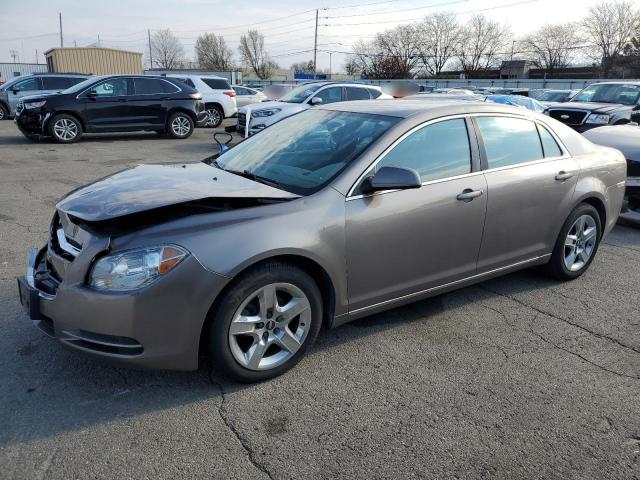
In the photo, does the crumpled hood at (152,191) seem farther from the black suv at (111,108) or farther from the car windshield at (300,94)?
the black suv at (111,108)

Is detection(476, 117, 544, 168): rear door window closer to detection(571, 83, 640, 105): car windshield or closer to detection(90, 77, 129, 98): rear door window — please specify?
detection(571, 83, 640, 105): car windshield

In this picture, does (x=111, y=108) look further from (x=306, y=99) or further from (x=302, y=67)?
(x=302, y=67)

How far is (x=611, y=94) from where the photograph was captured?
13.6m

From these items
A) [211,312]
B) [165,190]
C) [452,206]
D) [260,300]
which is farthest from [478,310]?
[165,190]

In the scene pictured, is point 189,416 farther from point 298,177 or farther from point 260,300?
point 298,177

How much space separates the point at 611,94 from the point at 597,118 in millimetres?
2187

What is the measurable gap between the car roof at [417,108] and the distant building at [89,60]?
118ft

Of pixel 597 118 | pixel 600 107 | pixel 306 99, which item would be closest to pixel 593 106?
pixel 600 107

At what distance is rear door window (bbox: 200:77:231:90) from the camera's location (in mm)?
17891

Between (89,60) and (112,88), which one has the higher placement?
(89,60)

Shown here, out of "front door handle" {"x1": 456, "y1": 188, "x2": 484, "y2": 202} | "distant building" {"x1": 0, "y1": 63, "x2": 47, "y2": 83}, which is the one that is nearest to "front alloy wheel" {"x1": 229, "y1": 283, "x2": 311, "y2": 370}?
"front door handle" {"x1": 456, "y1": 188, "x2": 484, "y2": 202}

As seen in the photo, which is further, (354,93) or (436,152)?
(354,93)

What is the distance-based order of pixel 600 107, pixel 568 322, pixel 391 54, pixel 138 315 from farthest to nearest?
1. pixel 391 54
2. pixel 600 107
3. pixel 568 322
4. pixel 138 315

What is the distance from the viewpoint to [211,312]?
2.80 meters
